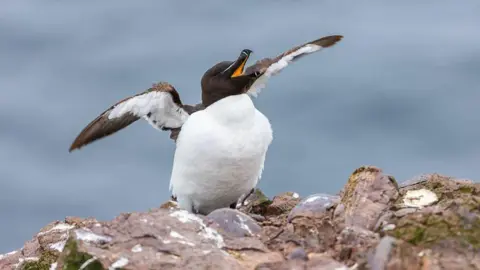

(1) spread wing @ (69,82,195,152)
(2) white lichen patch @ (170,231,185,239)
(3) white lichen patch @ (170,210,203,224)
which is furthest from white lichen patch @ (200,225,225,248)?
(1) spread wing @ (69,82,195,152)

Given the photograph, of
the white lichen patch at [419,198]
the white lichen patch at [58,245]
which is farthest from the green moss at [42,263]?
the white lichen patch at [419,198]

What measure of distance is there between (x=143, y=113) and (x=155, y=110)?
0.76 ft

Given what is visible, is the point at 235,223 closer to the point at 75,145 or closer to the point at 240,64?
the point at 240,64

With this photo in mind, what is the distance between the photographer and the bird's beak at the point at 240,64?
13777 millimetres

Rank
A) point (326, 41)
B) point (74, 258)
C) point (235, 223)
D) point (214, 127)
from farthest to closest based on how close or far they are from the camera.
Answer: point (326, 41), point (214, 127), point (235, 223), point (74, 258)

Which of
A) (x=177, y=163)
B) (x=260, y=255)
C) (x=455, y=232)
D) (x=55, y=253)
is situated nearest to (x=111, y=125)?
(x=177, y=163)

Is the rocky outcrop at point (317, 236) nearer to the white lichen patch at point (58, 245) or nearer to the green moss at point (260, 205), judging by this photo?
the green moss at point (260, 205)

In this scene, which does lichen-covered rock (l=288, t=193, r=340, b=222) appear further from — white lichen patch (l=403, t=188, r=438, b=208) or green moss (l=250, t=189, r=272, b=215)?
green moss (l=250, t=189, r=272, b=215)

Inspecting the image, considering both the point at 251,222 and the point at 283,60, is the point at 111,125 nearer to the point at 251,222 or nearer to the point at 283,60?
the point at 283,60

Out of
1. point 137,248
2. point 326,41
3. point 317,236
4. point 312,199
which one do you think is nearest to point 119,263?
point 137,248

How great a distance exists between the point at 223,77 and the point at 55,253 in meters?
3.42

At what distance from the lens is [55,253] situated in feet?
43.8

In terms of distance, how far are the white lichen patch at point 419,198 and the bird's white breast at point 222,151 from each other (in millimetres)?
2590

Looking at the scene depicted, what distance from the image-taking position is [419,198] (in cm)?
1172
